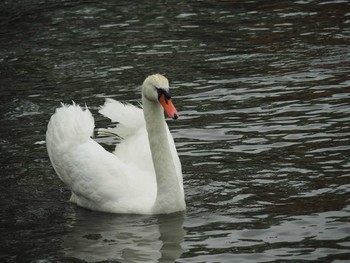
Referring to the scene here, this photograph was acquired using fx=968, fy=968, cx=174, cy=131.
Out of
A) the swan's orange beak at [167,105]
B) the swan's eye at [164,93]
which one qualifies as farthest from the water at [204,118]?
the swan's eye at [164,93]

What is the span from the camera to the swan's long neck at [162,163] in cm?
1025

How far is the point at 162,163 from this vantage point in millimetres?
10328

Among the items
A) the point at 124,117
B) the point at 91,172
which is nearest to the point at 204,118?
the point at 124,117

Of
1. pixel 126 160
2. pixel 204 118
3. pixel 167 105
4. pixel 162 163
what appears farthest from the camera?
pixel 204 118

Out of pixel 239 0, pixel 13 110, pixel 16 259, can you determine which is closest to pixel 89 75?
pixel 13 110

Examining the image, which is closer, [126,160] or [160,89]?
[160,89]

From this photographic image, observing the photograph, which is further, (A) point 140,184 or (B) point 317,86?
(B) point 317,86

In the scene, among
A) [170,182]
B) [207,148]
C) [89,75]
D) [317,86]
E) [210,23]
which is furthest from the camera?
[210,23]

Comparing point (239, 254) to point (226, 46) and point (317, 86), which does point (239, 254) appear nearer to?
point (317, 86)

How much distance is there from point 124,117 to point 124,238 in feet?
7.46

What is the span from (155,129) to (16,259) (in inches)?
82.5

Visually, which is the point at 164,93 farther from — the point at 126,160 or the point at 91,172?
the point at 126,160

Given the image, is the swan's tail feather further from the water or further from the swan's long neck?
the swan's long neck

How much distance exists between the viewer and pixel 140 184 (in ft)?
35.1
